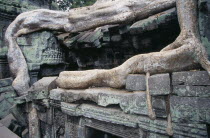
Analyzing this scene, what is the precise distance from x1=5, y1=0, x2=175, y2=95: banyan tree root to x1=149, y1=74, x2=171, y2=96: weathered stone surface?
2113 mm

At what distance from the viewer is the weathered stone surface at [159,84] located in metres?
1.37

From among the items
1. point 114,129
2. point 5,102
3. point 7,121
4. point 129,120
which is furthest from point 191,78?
point 5,102

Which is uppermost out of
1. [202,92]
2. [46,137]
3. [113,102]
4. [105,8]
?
[105,8]

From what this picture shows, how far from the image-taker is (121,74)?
1792mm

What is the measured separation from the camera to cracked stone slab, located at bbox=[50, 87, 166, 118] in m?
1.50

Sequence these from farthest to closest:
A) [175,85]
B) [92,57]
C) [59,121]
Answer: [92,57]
[59,121]
[175,85]

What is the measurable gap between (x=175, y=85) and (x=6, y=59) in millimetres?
4967

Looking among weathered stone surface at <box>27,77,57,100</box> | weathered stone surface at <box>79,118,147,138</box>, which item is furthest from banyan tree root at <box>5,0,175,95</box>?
weathered stone surface at <box>79,118,147,138</box>

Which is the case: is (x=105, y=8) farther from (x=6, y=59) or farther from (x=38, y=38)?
(x=6, y=59)

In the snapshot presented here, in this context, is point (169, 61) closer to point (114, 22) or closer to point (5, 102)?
point (114, 22)

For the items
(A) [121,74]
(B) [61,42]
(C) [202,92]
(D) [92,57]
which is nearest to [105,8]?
(D) [92,57]

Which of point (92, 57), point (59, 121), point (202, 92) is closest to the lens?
point (202, 92)

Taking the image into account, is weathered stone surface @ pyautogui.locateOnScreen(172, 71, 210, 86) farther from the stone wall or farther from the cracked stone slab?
the cracked stone slab

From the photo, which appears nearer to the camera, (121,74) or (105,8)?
(121,74)
